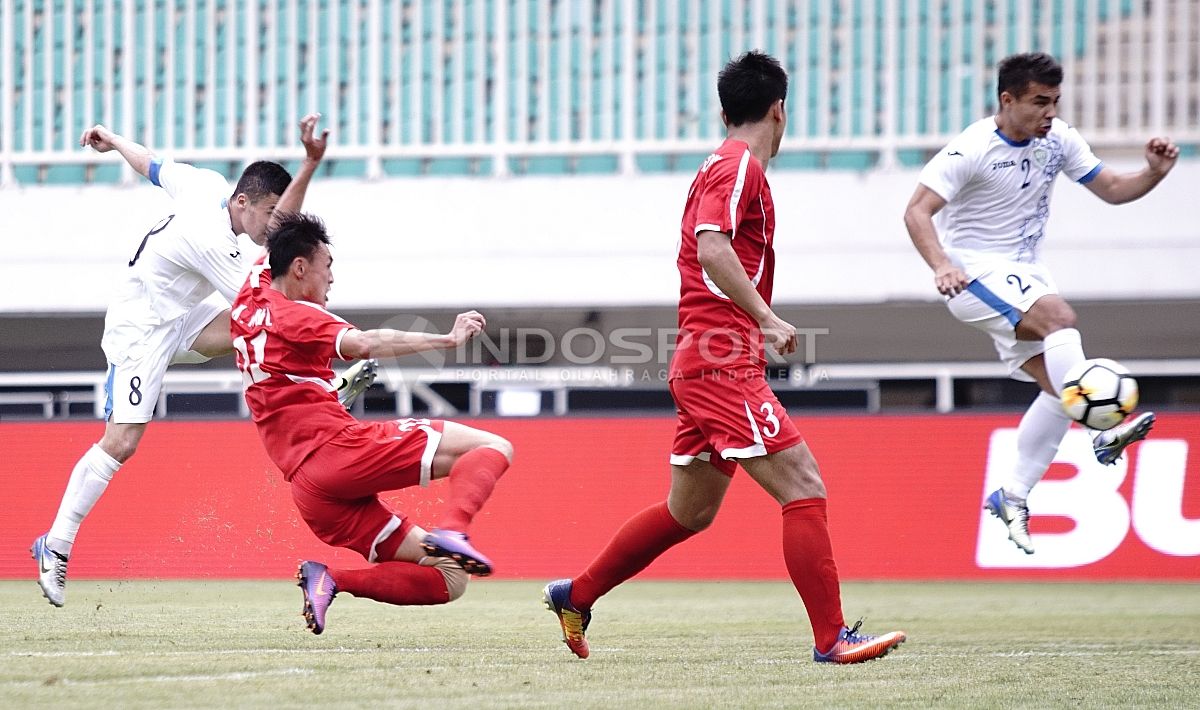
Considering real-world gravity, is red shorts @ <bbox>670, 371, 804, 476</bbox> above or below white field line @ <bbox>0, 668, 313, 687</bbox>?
above

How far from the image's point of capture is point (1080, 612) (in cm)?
832

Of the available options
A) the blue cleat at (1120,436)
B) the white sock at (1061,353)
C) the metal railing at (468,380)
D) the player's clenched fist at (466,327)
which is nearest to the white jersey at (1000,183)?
the white sock at (1061,353)

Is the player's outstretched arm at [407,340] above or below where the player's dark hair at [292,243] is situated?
below

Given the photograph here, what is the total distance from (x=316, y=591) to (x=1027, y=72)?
3560 millimetres

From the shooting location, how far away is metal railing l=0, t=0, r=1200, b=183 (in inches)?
912

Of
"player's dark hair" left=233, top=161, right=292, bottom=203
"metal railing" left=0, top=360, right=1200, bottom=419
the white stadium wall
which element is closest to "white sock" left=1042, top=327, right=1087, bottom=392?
"player's dark hair" left=233, top=161, right=292, bottom=203

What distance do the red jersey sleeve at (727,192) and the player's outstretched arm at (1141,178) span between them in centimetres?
206

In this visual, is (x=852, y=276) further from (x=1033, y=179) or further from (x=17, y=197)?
(x=1033, y=179)

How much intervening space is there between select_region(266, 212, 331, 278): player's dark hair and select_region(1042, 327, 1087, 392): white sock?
3063mm

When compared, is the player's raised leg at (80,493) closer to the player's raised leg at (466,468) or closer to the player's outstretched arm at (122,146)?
the player's outstretched arm at (122,146)

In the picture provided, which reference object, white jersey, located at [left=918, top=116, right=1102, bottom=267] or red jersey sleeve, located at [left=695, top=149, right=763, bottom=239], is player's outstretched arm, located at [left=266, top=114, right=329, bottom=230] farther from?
white jersey, located at [left=918, top=116, right=1102, bottom=267]

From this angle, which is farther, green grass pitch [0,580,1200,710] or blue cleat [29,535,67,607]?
blue cleat [29,535,67,607]

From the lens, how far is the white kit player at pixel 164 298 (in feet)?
21.7

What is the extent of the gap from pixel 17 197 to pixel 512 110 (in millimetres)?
8128
